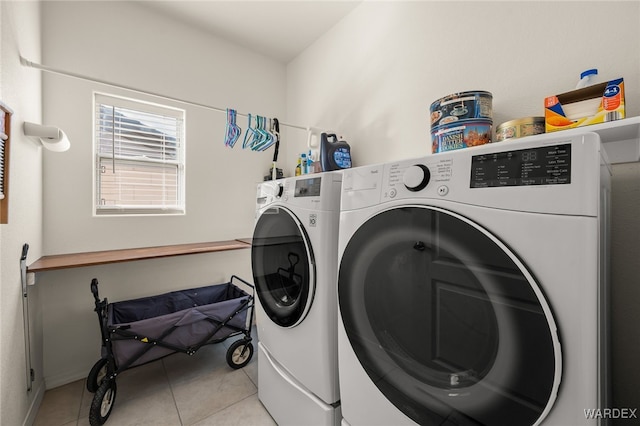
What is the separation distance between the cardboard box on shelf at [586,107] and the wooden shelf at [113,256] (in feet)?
6.75

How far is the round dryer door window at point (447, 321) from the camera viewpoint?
54 centimetres

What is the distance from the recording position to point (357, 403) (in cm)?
90

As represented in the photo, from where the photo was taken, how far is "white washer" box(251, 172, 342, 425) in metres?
1.09

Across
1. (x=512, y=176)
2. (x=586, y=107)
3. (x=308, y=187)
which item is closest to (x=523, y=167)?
(x=512, y=176)

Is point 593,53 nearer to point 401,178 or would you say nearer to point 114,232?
point 401,178

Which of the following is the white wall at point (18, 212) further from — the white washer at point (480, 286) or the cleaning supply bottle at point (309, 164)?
the cleaning supply bottle at point (309, 164)

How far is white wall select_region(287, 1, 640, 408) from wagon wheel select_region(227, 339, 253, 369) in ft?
5.43

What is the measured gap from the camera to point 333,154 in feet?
6.16

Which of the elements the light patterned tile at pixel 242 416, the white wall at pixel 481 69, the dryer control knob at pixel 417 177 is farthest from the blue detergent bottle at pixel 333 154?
the light patterned tile at pixel 242 416

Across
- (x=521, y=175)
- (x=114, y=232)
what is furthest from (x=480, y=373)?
(x=114, y=232)

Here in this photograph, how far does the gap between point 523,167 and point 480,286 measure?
0.93 feet

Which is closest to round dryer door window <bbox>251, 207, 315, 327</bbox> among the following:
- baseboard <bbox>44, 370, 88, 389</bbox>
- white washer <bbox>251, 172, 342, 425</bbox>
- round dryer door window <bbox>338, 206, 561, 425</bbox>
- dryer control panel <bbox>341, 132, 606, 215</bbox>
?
white washer <bbox>251, 172, 342, 425</bbox>

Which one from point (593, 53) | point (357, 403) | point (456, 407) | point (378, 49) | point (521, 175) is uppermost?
point (378, 49)

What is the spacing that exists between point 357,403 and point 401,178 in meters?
0.79
